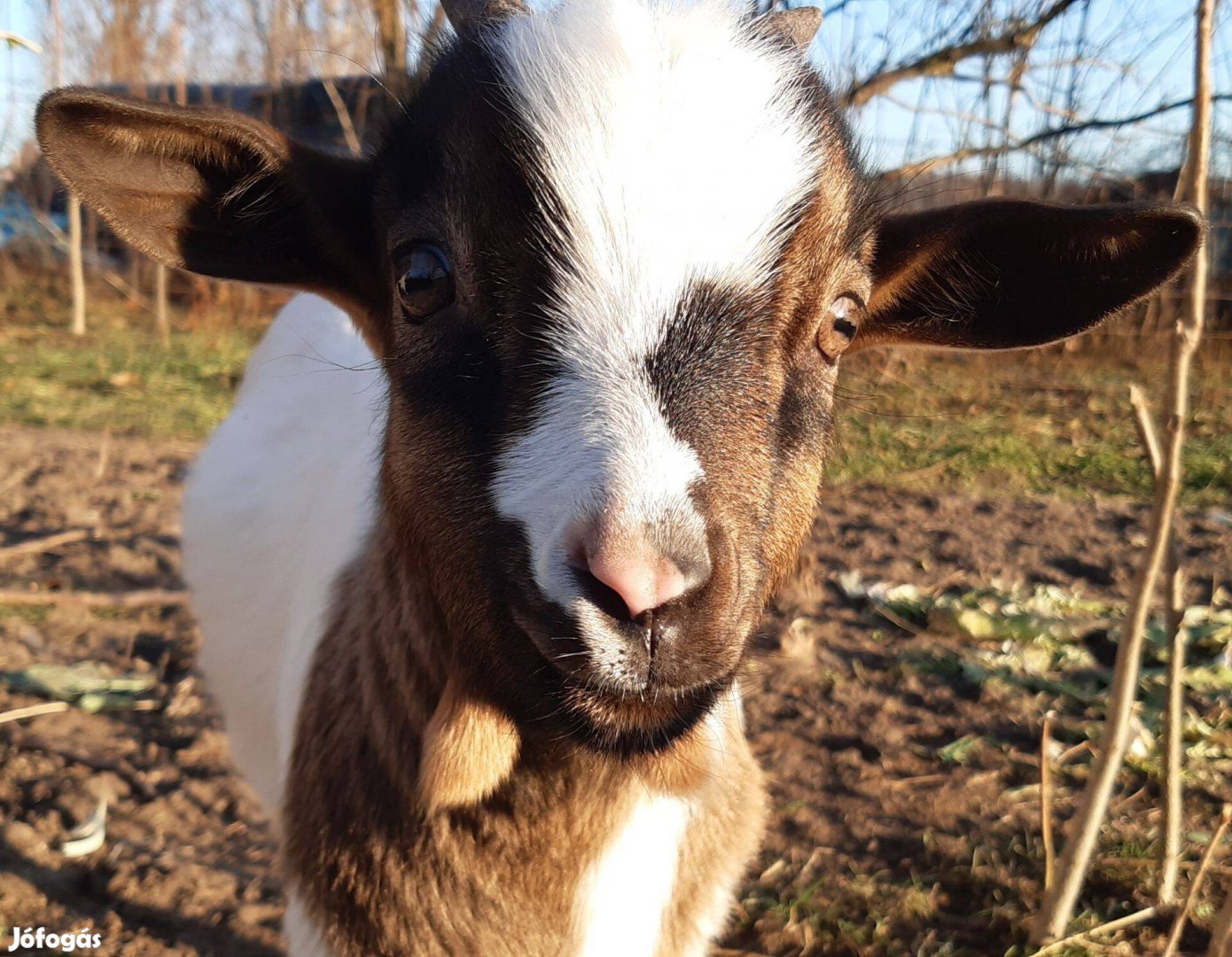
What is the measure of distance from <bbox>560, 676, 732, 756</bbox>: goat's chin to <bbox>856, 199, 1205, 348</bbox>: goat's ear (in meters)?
0.99

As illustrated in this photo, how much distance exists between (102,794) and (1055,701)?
3266 mm

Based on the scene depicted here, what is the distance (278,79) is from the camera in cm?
1038

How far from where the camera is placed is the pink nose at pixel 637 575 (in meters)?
1.33

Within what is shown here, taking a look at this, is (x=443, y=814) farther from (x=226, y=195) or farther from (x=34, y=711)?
(x=34, y=711)

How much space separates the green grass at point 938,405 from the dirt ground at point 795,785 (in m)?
1.50

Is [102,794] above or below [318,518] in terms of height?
below

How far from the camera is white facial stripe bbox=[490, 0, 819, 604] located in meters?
1.44

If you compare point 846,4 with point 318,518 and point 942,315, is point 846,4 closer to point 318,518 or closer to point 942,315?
point 942,315

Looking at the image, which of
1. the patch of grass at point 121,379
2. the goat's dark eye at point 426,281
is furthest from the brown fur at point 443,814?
the patch of grass at point 121,379

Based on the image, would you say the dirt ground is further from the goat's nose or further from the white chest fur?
the goat's nose

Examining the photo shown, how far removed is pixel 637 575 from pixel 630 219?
0.57m

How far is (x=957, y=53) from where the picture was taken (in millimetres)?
6227

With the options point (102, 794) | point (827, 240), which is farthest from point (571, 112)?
point (102, 794)

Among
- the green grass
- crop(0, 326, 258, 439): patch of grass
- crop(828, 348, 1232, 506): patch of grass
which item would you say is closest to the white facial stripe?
crop(828, 348, 1232, 506): patch of grass
